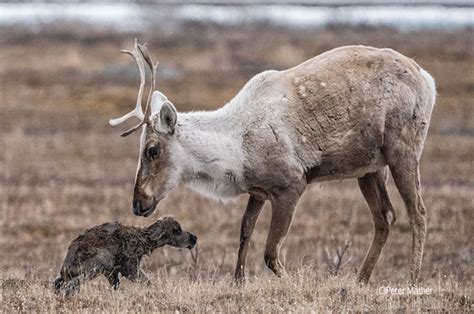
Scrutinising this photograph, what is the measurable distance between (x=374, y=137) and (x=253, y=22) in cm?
5174

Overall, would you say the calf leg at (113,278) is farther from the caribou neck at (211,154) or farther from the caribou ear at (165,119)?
the caribou ear at (165,119)

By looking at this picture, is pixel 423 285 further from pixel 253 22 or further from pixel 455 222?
pixel 253 22

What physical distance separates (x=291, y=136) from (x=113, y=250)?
6.97ft

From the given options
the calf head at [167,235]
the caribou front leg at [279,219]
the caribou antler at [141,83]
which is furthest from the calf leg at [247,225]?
the caribou antler at [141,83]

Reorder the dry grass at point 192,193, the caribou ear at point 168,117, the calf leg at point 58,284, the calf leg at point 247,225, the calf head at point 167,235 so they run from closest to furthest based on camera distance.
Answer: the dry grass at point 192,193
the calf leg at point 58,284
the caribou ear at point 168,117
the calf head at point 167,235
the calf leg at point 247,225

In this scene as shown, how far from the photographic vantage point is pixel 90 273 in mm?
9953

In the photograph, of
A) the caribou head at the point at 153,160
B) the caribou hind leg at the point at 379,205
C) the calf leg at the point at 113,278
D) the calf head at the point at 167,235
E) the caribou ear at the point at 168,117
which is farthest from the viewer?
the caribou hind leg at the point at 379,205

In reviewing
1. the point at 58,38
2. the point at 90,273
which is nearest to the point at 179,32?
the point at 58,38

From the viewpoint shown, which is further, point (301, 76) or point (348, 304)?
point (301, 76)

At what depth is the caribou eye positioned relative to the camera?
10641mm

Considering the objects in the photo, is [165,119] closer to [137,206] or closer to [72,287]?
[137,206]

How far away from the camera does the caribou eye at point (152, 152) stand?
34.9 ft

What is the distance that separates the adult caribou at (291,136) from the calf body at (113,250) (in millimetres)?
339

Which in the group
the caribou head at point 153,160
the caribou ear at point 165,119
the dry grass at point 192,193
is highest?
the caribou ear at point 165,119
